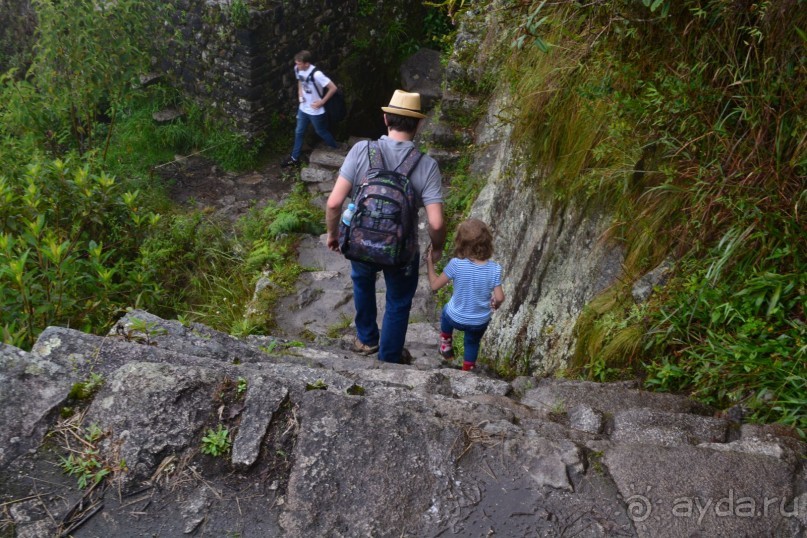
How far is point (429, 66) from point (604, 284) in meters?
7.14

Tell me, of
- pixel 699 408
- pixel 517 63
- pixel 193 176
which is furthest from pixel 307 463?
pixel 193 176

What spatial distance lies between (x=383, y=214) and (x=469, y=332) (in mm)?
1125

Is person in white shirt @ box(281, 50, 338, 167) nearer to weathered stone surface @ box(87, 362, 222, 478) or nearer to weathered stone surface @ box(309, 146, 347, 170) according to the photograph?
weathered stone surface @ box(309, 146, 347, 170)

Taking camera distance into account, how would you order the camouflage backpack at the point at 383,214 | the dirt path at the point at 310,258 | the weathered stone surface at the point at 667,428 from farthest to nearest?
the dirt path at the point at 310,258
the camouflage backpack at the point at 383,214
the weathered stone surface at the point at 667,428

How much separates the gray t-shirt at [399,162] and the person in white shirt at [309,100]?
502 cm

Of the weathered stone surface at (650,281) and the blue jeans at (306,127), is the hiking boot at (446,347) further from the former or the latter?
the blue jeans at (306,127)

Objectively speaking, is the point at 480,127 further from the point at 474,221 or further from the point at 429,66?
the point at 474,221

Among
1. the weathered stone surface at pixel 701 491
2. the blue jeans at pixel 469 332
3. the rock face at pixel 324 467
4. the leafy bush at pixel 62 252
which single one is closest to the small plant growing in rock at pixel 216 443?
the rock face at pixel 324 467

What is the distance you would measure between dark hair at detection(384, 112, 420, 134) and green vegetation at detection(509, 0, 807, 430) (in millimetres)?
813

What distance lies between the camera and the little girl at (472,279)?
409 cm

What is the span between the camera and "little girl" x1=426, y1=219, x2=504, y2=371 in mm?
4090

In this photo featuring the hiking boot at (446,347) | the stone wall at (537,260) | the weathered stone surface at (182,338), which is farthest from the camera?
the hiking boot at (446,347)

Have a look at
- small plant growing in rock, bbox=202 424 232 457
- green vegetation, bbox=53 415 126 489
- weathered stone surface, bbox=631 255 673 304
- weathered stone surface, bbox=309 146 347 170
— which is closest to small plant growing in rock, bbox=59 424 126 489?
green vegetation, bbox=53 415 126 489

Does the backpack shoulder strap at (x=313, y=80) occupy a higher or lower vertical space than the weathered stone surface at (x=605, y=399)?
lower
